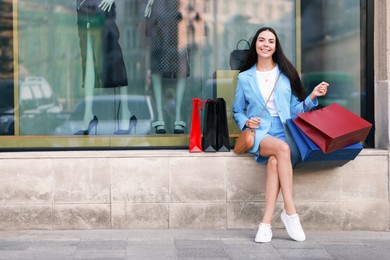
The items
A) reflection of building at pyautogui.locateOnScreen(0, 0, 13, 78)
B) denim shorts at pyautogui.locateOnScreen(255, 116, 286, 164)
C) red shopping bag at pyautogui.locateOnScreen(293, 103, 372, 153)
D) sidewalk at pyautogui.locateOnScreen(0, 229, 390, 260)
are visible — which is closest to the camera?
sidewalk at pyautogui.locateOnScreen(0, 229, 390, 260)

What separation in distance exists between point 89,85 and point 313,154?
2.40 meters

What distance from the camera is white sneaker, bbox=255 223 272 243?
7.61 metres

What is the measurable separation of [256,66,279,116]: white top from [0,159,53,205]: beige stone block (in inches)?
83.9

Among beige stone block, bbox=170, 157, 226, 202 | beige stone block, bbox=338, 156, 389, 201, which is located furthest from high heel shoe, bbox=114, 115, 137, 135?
beige stone block, bbox=338, 156, 389, 201

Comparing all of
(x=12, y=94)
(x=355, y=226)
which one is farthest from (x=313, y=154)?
(x=12, y=94)

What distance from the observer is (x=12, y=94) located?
8664 mm

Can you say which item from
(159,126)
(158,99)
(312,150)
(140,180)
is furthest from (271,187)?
(158,99)

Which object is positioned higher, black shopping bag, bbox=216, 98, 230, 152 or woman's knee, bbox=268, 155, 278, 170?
black shopping bag, bbox=216, 98, 230, 152

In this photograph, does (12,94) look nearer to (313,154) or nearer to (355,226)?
(313,154)

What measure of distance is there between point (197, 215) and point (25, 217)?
1578 millimetres

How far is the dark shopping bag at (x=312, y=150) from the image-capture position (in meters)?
7.73

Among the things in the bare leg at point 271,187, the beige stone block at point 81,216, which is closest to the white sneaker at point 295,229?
the bare leg at point 271,187

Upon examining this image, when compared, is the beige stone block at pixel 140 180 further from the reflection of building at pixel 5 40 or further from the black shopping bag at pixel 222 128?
the reflection of building at pixel 5 40

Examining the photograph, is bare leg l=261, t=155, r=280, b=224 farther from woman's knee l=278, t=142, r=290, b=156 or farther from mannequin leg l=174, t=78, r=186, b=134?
mannequin leg l=174, t=78, r=186, b=134
